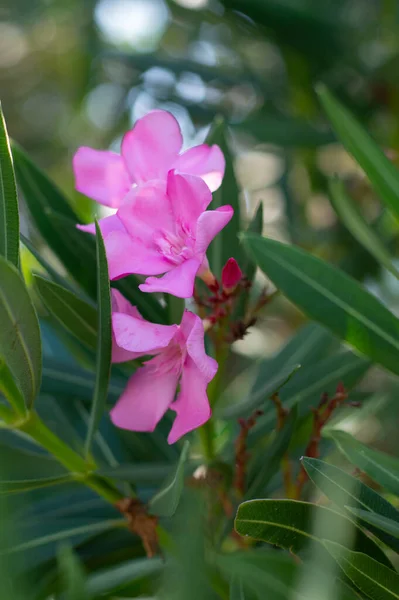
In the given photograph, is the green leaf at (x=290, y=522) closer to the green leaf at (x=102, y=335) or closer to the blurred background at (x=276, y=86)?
the green leaf at (x=102, y=335)

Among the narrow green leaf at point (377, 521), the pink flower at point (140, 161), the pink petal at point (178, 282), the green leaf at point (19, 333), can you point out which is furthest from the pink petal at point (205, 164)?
the narrow green leaf at point (377, 521)

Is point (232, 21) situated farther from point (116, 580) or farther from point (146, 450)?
point (116, 580)

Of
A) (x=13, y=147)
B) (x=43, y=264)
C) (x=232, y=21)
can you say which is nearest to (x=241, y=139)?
(x=232, y=21)

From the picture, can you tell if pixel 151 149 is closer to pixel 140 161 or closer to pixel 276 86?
pixel 140 161

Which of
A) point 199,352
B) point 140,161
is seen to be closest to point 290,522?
point 199,352

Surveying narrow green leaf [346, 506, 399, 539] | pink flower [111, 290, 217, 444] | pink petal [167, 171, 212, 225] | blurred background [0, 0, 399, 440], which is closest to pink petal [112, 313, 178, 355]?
pink flower [111, 290, 217, 444]
